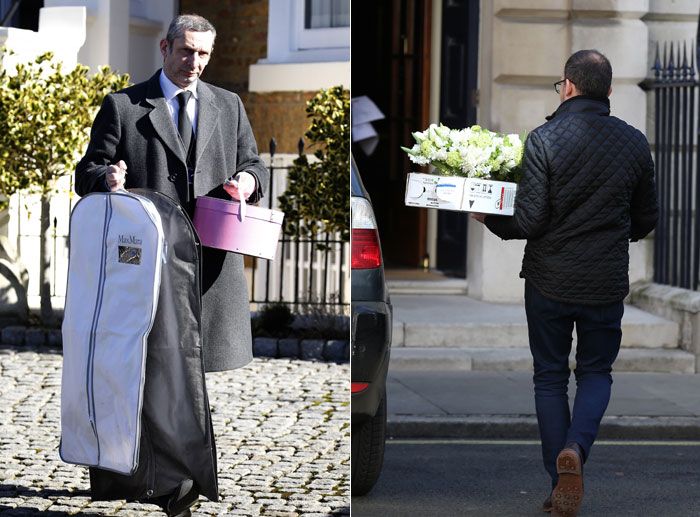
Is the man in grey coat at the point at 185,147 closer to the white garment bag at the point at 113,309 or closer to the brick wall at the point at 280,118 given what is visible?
the white garment bag at the point at 113,309

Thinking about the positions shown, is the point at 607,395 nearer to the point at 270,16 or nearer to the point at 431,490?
the point at 431,490

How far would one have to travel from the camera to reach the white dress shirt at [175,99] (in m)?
5.41

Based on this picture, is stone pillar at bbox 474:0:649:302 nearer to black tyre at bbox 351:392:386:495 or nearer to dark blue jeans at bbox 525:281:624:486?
black tyre at bbox 351:392:386:495

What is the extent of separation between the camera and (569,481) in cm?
572

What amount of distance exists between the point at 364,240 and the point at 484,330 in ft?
14.8

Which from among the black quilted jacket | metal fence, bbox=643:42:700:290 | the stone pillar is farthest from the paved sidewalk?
the black quilted jacket

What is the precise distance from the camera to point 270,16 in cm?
1389

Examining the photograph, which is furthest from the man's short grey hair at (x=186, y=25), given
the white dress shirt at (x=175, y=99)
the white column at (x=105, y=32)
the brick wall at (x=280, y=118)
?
the brick wall at (x=280, y=118)

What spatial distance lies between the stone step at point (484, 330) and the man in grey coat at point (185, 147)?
16.5ft

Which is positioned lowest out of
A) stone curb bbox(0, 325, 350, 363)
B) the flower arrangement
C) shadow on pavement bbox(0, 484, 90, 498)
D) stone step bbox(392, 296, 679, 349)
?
shadow on pavement bbox(0, 484, 90, 498)

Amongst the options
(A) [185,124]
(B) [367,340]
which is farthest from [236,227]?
(B) [367,340]

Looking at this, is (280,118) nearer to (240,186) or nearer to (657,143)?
(657,143)

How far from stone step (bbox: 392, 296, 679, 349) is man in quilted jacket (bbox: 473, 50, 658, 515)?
14.7ft

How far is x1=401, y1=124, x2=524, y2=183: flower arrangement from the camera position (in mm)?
5742
